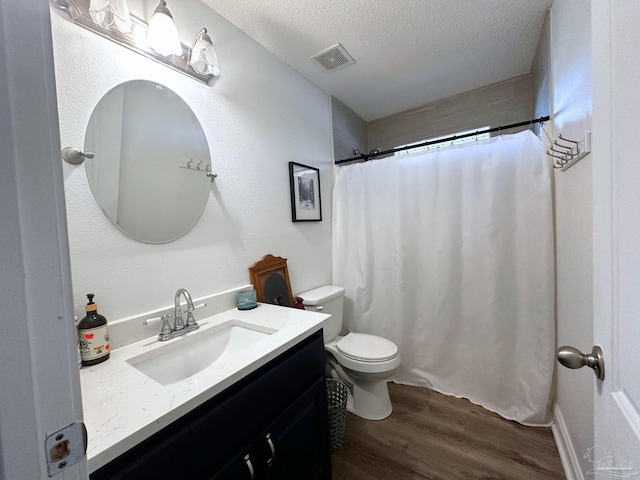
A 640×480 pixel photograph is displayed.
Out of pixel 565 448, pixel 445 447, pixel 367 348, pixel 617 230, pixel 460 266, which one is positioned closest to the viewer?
pixel 617 230

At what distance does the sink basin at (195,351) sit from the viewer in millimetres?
961

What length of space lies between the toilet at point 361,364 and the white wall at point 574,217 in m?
0.83

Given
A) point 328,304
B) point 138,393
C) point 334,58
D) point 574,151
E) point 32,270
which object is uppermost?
point 334,58

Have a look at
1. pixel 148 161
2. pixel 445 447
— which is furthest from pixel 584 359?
pixel 148 161

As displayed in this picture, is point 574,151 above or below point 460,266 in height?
above

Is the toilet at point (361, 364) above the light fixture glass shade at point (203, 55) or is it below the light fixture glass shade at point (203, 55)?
below

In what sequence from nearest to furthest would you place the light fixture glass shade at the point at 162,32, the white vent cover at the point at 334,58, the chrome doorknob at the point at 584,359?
1. the chrome doorknob at the point at 584,359
2. the light fixture glass shade at the point at 162,32
3. the white vent cover at the point at 334,58

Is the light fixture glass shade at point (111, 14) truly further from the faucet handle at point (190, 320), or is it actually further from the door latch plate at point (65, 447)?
the door latch plate at point (65, 447)

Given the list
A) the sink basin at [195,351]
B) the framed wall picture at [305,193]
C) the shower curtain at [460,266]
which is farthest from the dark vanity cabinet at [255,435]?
the shower curtain at [460,266]

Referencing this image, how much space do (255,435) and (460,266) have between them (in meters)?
1.62

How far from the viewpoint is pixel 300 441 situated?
1.01 meters

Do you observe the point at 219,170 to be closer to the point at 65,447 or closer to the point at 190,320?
the point at 190,320

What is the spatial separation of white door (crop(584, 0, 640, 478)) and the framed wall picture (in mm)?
1480

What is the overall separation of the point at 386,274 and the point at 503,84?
5.82 ft
